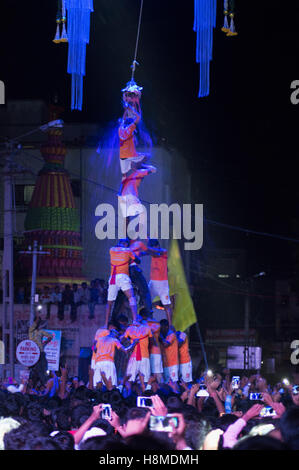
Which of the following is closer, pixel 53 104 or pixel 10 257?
pixel 10 257

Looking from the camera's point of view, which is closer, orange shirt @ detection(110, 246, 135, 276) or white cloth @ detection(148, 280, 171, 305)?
orange shirt @ detection(110, 246, 135, 276)

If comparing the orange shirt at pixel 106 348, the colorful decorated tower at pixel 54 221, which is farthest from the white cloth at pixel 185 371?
the colorful decorated tower at pixel 54 221

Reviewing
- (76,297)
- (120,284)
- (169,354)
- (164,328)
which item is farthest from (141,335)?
(76,297)

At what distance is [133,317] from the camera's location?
19.7 meters

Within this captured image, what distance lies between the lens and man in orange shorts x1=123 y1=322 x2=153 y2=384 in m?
19.1

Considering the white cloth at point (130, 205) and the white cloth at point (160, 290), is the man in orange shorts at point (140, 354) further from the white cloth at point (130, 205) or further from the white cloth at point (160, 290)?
the white cloth at point (130, 205)

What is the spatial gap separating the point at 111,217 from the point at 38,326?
682cm

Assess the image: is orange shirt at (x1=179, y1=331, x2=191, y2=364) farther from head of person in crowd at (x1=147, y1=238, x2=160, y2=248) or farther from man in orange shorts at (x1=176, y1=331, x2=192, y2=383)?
head of person in crowd at (x1=147, y1=238, x2=160, y2=248)

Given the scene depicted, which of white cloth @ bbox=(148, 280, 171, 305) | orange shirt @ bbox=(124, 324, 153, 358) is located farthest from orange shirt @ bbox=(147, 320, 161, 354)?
white cloth @ bbox=(148, 280, 171, 305)

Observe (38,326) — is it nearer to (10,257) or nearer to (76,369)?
(10,257)

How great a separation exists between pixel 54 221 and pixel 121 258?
1685 cm

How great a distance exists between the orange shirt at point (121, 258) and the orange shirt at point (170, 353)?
2016 mm

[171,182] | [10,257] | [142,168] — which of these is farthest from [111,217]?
[171,182]

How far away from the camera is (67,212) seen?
36.7m
